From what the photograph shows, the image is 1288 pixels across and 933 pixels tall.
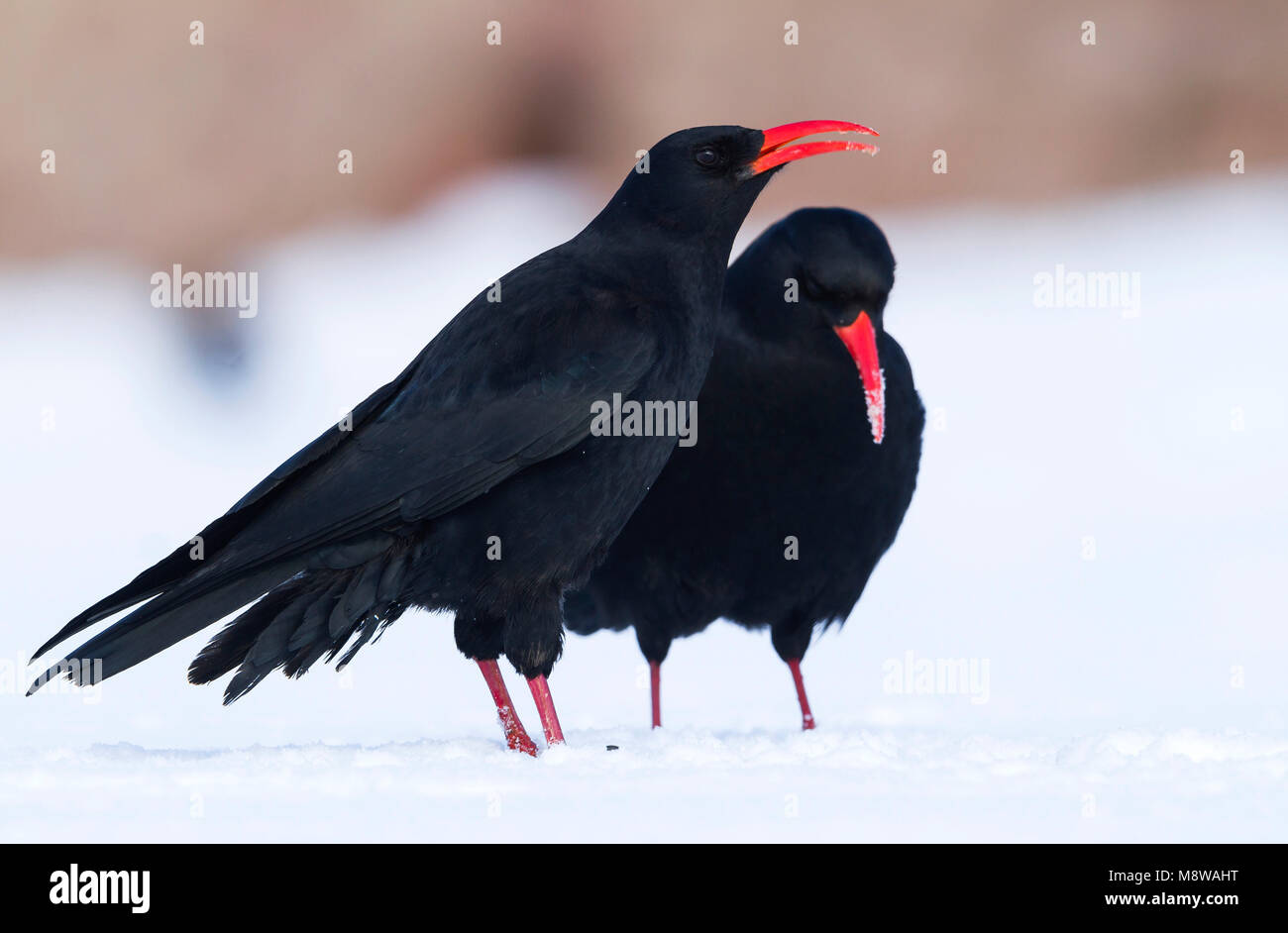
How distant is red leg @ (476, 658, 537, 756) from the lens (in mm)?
3943

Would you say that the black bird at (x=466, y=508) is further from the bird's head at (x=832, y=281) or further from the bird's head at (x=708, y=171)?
the bird's head at (x=832, y=281)

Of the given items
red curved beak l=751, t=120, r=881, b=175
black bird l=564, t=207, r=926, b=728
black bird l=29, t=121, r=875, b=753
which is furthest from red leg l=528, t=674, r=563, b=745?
red curved beak l=751, t=120, r=881, b=175

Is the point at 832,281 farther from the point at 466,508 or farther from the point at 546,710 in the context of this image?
the point at 546,710

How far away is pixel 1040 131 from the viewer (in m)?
14.1

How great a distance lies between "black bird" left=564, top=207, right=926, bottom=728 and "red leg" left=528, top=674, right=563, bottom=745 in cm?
91

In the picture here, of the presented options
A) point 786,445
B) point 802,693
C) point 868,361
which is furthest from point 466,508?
point 802,693

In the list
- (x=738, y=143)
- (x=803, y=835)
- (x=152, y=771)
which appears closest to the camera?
(x=803, y=835)

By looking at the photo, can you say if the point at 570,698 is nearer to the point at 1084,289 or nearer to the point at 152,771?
the point at 152,771

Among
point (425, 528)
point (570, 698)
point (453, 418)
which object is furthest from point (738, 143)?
point (570, 698)

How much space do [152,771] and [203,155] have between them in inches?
469

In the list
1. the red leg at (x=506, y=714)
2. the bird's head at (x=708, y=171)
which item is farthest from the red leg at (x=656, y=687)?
the bird's head at (x=708, y=171)

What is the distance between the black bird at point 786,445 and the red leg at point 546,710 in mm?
911

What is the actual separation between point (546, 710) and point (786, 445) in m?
1.24

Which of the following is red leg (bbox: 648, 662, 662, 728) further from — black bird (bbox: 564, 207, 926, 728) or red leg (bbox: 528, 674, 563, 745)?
red leg (bbox: 528, 674, 563, 745)
